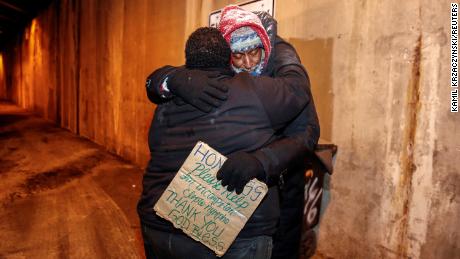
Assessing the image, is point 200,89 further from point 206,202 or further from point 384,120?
point 384,120

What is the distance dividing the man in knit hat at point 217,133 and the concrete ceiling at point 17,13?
46.5 ft

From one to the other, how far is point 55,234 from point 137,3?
4.52 meters

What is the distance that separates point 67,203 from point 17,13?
15303mm

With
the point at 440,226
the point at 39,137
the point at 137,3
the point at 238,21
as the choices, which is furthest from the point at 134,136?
the point at 440,226

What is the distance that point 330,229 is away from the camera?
3.10m

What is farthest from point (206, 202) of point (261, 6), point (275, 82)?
point (261, 6)

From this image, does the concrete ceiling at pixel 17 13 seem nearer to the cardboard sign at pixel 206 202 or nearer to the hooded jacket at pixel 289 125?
the hooded jacket at pixel 289 125

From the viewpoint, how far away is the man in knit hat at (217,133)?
4.88 feet

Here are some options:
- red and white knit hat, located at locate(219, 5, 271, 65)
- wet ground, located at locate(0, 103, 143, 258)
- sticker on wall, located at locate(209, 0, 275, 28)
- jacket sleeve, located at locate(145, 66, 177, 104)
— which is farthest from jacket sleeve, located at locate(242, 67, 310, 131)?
wet ground, located at locate(0, 103, 143, 258)

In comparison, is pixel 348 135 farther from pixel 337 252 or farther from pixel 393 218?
pixel 337 252

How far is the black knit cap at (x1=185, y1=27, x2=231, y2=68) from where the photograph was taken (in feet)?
5.07

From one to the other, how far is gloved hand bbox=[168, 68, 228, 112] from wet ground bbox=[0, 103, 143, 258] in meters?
2.41

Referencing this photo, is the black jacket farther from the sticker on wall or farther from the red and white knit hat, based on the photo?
the sticker on wall

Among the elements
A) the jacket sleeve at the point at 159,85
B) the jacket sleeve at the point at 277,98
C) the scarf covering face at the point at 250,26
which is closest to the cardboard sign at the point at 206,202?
the jacket sleeve at the point at 277,98
